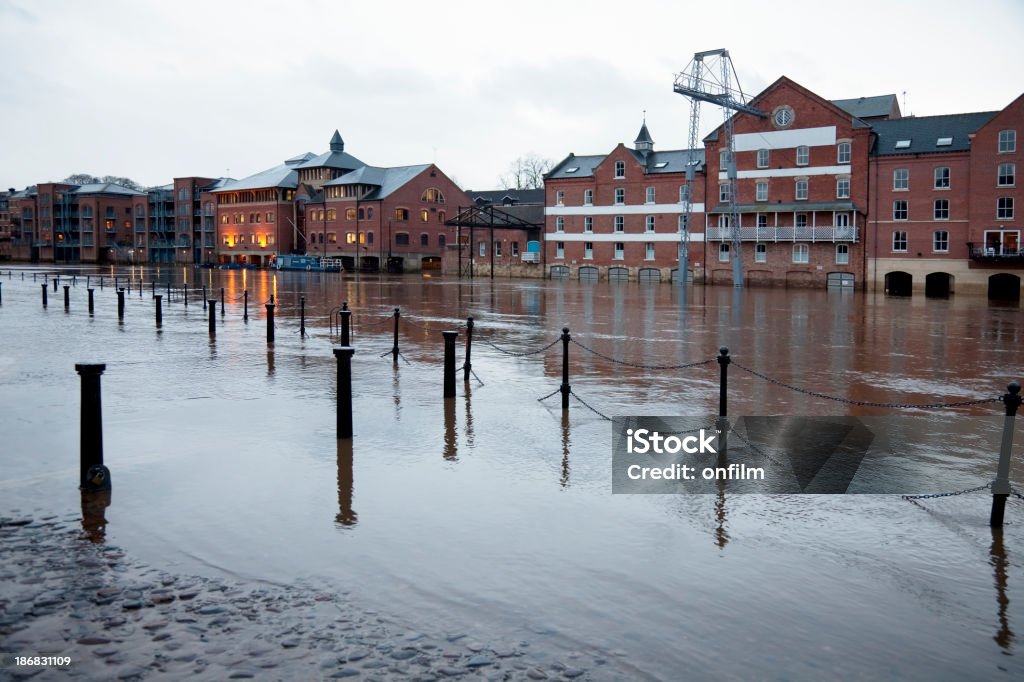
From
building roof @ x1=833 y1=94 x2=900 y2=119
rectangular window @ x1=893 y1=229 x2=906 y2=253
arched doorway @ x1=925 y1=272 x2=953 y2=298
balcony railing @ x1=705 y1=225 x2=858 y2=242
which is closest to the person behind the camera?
arched doorway @ x1=925 y1=272 x2=953 y2=298

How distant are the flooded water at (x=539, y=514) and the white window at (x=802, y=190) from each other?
45.6 meters

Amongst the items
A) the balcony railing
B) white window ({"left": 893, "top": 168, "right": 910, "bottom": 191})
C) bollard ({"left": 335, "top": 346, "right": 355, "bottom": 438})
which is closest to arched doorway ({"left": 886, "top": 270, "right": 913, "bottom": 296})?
the balcony railing

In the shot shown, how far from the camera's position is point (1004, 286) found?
173 ft

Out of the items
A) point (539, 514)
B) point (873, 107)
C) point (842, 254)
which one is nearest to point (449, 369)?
point (539, 514)

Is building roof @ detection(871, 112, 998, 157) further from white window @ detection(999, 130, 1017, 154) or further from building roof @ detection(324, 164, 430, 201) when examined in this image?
building roof @ detection(324, 164, 430, 201)

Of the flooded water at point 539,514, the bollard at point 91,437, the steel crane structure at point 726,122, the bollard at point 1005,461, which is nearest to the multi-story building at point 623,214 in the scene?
the steel crane structure at point 726,122

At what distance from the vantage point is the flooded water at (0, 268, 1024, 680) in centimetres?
538

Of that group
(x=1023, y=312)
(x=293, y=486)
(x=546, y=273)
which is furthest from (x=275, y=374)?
(x=546, y=273)

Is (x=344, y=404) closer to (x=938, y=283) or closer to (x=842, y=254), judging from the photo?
(x=938, y=283)

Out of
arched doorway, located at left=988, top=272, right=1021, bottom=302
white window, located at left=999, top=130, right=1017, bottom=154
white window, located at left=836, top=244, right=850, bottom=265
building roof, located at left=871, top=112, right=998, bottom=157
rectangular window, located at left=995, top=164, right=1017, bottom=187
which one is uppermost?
building roof, located at left=871, top=112, right=998, bottom=157

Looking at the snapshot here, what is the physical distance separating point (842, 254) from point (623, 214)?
1897 centimetres

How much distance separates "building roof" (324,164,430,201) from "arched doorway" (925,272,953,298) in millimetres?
57476

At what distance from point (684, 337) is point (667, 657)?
18.9 meters

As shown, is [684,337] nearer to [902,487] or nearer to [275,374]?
[275,374]
